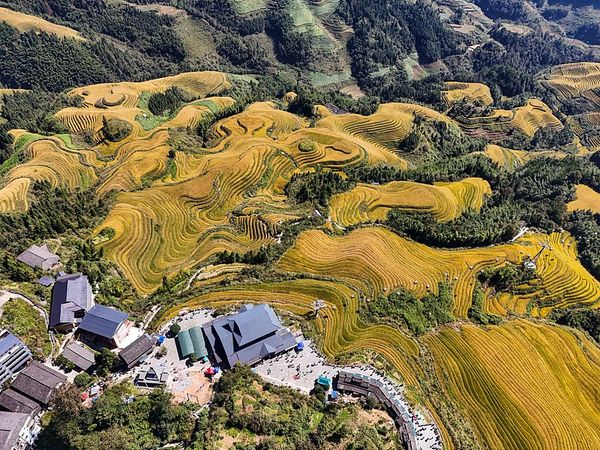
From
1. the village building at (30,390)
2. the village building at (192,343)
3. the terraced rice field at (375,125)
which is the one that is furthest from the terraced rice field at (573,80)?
the village building at (30,390)

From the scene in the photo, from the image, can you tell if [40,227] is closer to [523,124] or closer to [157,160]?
[157,160]

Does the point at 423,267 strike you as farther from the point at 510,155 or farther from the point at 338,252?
the point at 510,155

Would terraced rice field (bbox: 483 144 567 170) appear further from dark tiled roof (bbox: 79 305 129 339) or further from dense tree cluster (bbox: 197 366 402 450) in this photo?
dark tiled roof (bbox: 79 305 129 339)

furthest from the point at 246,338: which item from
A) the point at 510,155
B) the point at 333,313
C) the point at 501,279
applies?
the point at 510,155

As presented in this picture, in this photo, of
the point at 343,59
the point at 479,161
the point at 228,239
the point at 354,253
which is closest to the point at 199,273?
the point at 228,239

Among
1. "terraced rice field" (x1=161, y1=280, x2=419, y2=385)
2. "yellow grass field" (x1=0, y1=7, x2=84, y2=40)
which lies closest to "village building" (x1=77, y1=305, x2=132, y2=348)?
"terraced rice field" (x1=161, y1=280, x2=419, y2=385)

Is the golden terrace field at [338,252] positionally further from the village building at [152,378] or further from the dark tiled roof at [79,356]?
the dark tiled roof at [79,356]
